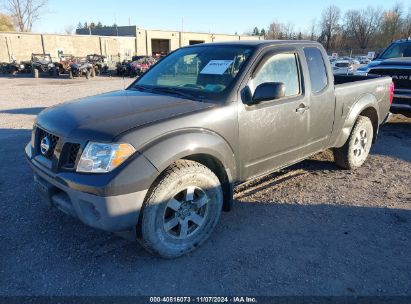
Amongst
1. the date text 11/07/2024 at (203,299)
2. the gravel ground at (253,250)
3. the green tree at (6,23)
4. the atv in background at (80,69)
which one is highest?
the green tree at (6,23)

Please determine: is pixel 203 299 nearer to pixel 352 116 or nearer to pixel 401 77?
pixel 352 116

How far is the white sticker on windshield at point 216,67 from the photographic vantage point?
3.47 meters

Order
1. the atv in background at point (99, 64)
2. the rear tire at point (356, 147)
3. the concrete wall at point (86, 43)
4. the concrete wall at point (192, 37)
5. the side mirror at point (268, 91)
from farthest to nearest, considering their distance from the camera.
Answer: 1. the concrete wall at point (192, 37)
2. the concrete wall at point (86, 43)
3. the atv in background at point (99, 64)
4. the rear tire at point (356, 147)
5. the side mirror at point (268, 91)

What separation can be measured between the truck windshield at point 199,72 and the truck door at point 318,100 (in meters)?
0.97

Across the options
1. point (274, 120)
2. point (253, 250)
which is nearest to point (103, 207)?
point (253, 250)

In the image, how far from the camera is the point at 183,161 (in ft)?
9.77

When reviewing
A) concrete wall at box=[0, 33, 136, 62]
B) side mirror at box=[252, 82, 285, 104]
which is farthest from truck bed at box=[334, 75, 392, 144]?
concrete wall at box=[0, 33, 136, 62]

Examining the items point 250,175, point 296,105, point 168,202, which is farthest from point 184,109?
point 296,105

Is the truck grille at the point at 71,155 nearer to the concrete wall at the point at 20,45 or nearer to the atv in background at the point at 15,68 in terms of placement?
the atv in background at the point at 15,68

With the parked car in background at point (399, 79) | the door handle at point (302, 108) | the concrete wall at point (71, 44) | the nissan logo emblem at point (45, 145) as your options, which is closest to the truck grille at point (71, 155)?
the nissan logo emblem at point (45, 145)

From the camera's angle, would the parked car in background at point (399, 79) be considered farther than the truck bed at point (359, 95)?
Yes

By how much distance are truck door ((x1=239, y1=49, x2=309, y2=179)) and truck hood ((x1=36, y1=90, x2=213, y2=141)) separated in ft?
1.72

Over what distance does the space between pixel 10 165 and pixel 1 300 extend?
3272mm

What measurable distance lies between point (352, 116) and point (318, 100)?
0.97 m
